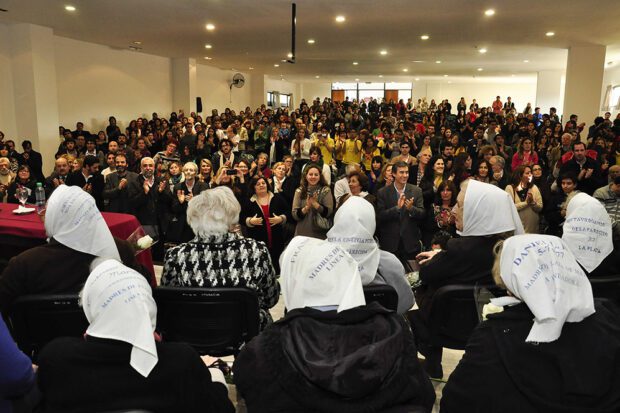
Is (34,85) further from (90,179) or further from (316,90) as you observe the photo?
(316,90)

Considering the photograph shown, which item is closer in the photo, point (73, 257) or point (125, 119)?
point (73, 257)

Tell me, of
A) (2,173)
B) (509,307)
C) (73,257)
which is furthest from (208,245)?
(2,173)

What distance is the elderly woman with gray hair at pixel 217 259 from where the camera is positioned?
2.72 metres

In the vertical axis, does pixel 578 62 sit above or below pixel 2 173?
above

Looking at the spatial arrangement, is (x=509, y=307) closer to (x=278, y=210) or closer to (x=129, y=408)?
Answer: (x=129, y=408)

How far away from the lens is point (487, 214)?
294 centimetres

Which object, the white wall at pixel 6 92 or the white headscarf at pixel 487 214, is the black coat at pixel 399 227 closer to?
the white headscarf at pixel 487 214

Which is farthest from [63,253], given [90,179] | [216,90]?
[216,90]

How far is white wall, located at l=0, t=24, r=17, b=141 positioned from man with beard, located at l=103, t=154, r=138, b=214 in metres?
6.80

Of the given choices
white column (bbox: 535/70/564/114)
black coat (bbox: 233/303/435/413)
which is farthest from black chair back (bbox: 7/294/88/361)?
white column (bbox: 535/70/564/114)

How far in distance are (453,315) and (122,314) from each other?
189 centimetres

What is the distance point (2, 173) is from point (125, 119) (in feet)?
31.3

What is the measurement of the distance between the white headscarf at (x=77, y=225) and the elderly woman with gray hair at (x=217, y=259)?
1.14 feet

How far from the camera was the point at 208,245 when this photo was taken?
2.79 metres
